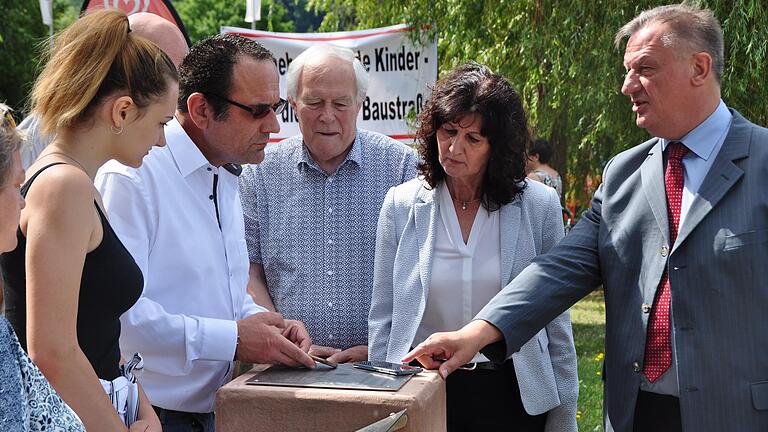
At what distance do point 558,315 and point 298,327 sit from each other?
92 centimetres

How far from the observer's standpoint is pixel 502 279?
3.63 m

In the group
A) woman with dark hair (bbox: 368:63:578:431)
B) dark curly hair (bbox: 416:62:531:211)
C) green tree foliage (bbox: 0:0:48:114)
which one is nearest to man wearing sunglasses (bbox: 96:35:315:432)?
woman with dark hair (bbox: 368:63:578:431)

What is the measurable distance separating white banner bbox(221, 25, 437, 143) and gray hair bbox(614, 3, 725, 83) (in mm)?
4233

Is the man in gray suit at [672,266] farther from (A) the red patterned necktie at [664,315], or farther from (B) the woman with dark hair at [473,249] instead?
(B) the woman with dark hair at [473,249]

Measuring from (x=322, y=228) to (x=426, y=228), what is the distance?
54 cm

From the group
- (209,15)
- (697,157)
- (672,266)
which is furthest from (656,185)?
(209,15)

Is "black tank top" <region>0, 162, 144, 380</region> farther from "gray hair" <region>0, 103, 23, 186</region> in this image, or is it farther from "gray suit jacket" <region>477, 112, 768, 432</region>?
"gray suit jacket" <region>477, 112, 768, 432</region>

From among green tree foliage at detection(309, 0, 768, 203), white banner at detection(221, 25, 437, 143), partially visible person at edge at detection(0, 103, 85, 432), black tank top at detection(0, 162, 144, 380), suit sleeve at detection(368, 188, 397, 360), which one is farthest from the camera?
green tree foliage at detection(309, 0, 768, 203)

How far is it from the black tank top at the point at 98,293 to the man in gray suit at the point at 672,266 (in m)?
0.97

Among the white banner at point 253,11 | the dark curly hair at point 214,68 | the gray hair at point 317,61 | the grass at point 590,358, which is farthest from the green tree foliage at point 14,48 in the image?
the dark curly hair at point 214,68

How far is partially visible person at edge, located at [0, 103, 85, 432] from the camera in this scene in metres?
1.97

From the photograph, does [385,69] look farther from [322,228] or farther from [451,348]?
[451,348]

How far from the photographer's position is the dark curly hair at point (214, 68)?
3365 millimetres

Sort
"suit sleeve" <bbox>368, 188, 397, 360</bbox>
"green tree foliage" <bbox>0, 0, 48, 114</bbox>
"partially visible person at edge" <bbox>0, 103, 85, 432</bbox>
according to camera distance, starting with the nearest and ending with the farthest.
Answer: "partially visible person at edge" <bbox>0, 103, 85, 432</bbox>
"suit sleeve" <bbox>368, 188, 397, 360</bbox>
"green tree foliage" <bbox>0, 0, 48, 114</bbox>
